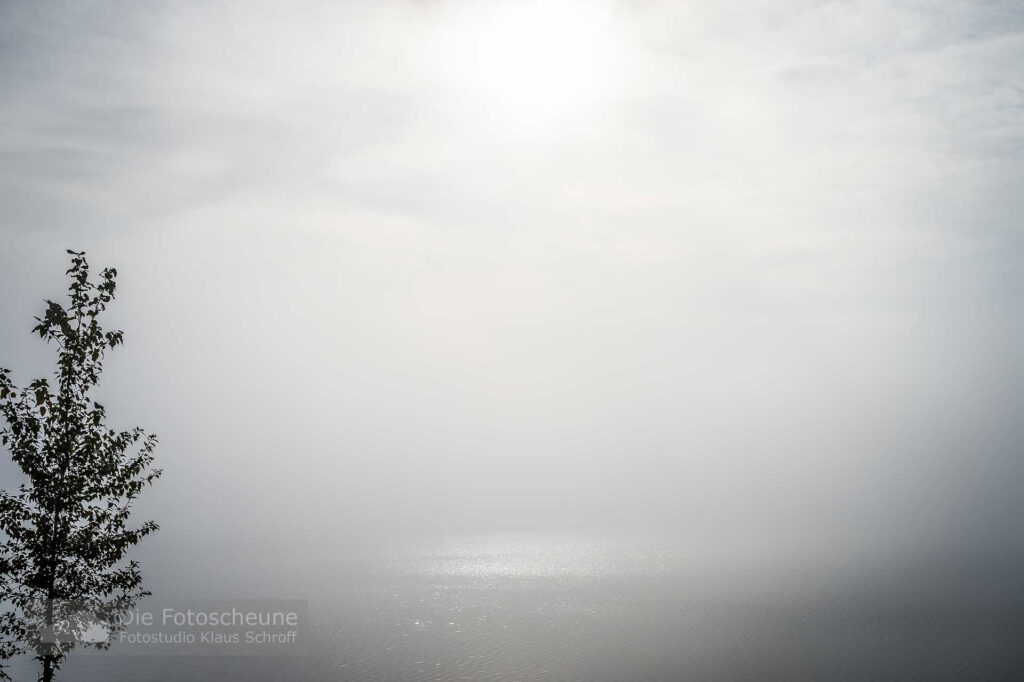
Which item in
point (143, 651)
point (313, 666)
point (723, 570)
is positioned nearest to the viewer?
point (313, 666)

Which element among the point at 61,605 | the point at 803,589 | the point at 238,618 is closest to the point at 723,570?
the point at 803,589

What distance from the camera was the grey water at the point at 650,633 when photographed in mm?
87562

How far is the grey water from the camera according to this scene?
3447 inches

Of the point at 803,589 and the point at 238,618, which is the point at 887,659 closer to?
the point at 803,589

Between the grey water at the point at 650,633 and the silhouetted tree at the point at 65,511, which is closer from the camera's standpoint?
the silhouetted tree at the point at 65,511

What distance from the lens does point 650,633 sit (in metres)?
110

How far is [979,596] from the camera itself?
138125 mm

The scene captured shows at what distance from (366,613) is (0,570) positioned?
120709 mm
